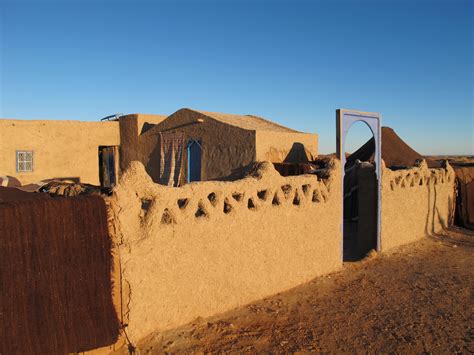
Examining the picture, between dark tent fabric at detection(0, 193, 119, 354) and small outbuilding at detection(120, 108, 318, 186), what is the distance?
6.72 m

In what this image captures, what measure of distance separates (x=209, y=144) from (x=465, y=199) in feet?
24.5

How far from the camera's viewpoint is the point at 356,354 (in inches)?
156

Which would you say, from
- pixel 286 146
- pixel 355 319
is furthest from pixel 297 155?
pixel 355 319

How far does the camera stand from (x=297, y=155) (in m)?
11.2

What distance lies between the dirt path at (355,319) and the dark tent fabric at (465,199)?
16.9ft

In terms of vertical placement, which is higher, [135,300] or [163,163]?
[163,163]

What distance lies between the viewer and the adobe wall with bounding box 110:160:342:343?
12.7 feet

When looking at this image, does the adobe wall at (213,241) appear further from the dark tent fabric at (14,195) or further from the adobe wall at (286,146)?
Result: the adobe wall at (286,146)

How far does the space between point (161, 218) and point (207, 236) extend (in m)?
0.62

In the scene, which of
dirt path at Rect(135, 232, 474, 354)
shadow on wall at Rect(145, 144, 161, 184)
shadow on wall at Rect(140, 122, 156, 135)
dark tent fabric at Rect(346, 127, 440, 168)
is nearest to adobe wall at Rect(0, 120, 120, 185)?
shadow on wall at Rect(140, 122, 156, 135)

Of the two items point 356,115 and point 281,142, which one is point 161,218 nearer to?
point 356,115

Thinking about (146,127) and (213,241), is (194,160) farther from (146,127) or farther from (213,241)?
(213,241)

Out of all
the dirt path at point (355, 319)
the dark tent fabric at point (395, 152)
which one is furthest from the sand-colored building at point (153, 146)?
the dirt path at point (355, 319)

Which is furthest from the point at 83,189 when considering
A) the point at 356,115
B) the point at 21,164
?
the point at 21,164
